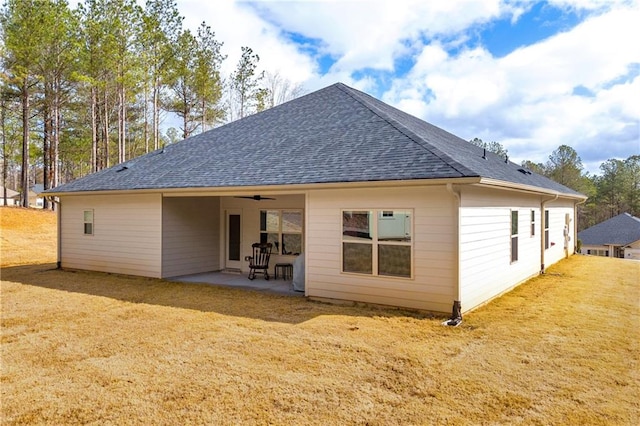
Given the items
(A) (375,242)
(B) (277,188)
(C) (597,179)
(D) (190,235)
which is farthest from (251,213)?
(C) (597,179)

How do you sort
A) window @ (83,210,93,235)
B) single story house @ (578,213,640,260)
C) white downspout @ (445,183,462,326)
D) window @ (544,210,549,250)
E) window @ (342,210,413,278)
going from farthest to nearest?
single story house @ (578,213,640,260) → window @ (544,210,549,250) → window @ (83,210,93,235) → window @ (342,210,413,278) → white downspout @ (445,183,462,326)

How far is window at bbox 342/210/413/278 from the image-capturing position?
7371 mm

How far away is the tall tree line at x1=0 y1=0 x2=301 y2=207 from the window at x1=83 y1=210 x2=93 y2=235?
12849 millimetres

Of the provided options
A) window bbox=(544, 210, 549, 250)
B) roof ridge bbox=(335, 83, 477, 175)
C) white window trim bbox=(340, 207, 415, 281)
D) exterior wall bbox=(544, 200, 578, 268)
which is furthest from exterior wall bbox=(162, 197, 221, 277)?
exterior wall bbox=(544, 200, 578, 268)

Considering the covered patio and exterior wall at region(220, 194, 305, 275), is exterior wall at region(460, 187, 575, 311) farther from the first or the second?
exterior wall at region(220, 194, 305, 275)

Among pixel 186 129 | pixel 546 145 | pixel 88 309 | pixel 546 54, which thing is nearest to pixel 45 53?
pixel 186 129

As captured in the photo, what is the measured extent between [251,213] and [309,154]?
11.3 ft

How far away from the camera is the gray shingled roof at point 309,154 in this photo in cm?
768

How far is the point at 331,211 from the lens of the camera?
26.4 ft

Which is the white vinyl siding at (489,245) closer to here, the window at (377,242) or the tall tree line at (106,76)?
the window at (377,242)

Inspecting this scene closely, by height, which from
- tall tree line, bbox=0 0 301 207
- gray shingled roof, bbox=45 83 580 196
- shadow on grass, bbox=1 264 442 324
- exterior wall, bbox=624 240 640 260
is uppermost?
tall tree line, bbox=0 0 301 207

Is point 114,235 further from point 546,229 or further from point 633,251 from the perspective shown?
point 633,251

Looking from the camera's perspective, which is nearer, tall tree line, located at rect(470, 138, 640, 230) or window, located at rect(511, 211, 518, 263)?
window, located at rect(511, 211, 518, 263)

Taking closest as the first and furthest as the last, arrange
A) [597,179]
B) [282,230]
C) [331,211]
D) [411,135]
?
1. [331,211]
2. [411,135]
3. [282,230]
4. [597,179]
